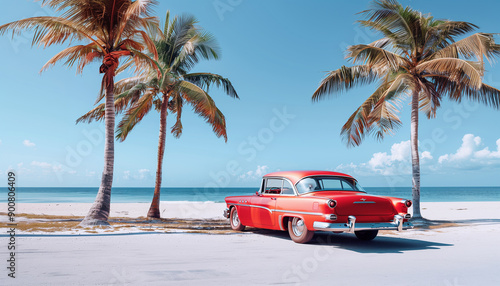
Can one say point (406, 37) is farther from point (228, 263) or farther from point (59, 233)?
point (59, 233)

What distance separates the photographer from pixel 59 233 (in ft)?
33.8

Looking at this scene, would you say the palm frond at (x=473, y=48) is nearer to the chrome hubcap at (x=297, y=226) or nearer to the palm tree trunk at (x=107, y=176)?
the chrome hubcap at (x=297, y=226)

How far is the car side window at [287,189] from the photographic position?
9.16 m

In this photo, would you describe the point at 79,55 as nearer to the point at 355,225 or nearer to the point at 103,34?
the point at 103,34

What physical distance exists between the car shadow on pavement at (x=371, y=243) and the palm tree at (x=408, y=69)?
20.9ft

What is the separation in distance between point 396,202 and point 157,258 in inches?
200

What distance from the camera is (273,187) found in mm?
10305

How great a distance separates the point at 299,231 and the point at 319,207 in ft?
3.67

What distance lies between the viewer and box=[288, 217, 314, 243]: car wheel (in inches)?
338

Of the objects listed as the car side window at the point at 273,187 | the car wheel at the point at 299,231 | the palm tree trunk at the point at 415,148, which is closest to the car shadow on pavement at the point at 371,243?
the car wheel at the point at 299,231

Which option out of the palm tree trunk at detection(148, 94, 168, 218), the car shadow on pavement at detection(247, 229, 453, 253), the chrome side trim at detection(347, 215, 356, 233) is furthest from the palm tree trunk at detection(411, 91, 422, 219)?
the palm tree trunk at detection(148, 94, 168, 218)

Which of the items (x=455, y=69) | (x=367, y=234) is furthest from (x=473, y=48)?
(x=367, y=234)

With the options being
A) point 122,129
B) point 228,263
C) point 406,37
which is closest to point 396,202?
point 228,263

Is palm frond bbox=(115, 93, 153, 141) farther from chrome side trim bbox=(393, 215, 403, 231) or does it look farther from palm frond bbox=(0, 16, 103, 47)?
chrome side trim bbox=(393, 215, 403, 231)
